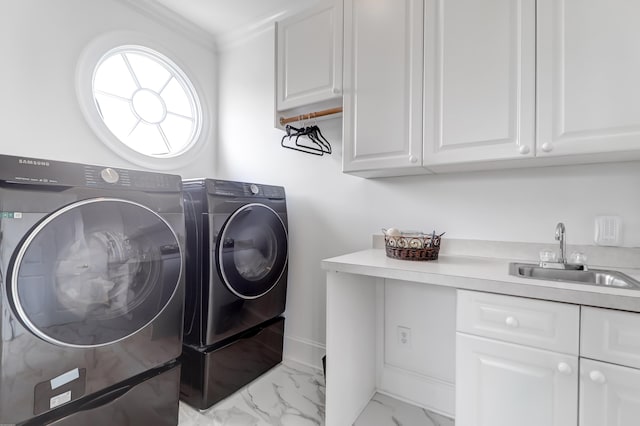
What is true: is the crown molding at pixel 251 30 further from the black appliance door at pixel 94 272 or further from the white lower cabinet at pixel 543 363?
the white lower cabinet at pixel 543 363

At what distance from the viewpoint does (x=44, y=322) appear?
1.06 m

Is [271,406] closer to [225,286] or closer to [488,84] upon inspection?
[225,286]

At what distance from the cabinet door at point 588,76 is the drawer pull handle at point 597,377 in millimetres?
782

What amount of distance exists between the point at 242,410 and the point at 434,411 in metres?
Answer: 1.09

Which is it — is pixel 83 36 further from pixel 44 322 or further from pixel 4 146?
pixel 44 322

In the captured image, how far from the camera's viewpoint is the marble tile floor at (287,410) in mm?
1572

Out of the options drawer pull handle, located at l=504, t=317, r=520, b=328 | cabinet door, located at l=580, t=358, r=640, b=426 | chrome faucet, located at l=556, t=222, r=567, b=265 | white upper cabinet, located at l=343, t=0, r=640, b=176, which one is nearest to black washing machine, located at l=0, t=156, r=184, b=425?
white upper cabinet, located at l=343, t=0, r=640, b=176

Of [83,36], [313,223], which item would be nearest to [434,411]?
[313,223]

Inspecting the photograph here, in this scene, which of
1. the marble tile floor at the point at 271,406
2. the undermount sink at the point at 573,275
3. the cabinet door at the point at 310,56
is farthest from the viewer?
the cabinet door at the point at 310,56

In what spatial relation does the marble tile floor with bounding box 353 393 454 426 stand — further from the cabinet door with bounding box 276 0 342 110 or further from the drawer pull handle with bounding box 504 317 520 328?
the cabinet door with bounding box 276 0 342 110

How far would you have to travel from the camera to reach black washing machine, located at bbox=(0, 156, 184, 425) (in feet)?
3.31

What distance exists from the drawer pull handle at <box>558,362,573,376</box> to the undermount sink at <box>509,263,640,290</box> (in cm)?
31

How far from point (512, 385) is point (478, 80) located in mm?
1233

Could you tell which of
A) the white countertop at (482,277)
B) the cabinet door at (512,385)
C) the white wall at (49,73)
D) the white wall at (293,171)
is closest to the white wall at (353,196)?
the white wall at (293,171)
